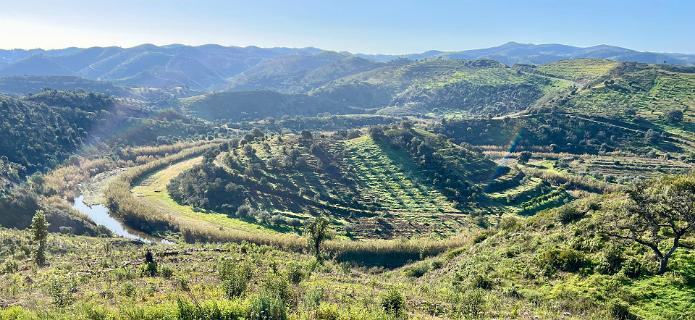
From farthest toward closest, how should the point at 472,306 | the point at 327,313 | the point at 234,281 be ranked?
the point at 234,281, the point at 472,306, the point at 327,313

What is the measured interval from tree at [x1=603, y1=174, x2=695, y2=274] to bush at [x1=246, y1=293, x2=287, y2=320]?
2852cm

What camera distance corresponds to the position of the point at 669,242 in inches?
1468

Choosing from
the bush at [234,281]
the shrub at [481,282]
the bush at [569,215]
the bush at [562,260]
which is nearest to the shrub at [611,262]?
the bush at [562,260]

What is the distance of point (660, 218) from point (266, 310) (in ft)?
107

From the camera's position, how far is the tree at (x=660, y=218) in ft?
110

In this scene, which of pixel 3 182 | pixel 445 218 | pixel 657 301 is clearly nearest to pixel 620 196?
pixel 657 301

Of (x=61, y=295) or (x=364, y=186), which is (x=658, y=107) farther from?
(x=61, y=295)

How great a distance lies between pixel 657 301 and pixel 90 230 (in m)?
91.0

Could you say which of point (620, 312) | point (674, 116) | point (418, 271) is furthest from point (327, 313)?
point (674, 116)

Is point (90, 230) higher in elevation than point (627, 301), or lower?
lower

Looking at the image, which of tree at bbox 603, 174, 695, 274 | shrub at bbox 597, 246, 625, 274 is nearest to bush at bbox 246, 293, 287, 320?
shrub at bbox 597, 246, 625, 274

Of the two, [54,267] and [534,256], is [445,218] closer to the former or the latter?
[534,256]

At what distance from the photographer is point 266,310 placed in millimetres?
23250

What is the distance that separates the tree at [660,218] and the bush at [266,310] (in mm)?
28523
